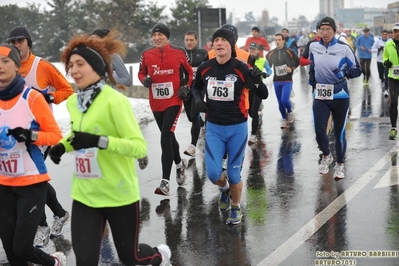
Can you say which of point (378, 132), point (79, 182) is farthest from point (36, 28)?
point (79, 182)

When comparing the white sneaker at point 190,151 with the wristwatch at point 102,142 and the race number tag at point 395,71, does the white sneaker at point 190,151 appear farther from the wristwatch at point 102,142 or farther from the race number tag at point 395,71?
the wristwatch at point 102,142

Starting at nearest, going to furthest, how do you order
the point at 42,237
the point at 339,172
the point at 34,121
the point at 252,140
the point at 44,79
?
the point at 34,121
the point at 42,237
the point at 44,79
the point at 339,172
the point at 252,140

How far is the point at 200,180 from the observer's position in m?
8.97

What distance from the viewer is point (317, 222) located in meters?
6.77

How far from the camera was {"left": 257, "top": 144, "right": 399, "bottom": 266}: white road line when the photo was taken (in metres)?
5.82

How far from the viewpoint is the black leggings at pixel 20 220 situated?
495 cm

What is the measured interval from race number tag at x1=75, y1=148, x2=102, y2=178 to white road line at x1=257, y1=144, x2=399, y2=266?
6.19ft

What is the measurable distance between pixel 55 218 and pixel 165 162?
188cm

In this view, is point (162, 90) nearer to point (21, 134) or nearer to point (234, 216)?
point (234, 216)

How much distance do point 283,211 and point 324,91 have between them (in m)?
2.02

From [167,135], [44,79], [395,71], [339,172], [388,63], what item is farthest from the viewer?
[388,63]

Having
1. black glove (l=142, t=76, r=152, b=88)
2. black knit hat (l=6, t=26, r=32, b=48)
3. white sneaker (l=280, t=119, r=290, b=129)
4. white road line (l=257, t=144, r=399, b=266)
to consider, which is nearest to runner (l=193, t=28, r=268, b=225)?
white road line (l=257, t=144, r=399, b=266)

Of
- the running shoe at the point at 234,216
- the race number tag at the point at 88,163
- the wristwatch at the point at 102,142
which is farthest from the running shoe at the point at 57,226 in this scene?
the wristwatch at the point at 102,142

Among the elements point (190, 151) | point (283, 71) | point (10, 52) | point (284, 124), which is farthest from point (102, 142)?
point (284, 124)
